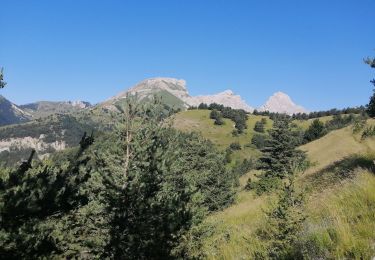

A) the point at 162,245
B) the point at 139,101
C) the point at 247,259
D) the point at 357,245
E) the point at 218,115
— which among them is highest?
the point at 218,115

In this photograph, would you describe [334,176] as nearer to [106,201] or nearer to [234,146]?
[106,201]

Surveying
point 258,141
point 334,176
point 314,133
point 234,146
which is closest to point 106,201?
point 334,176

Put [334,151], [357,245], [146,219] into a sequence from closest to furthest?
[357,245]
[146,219]
[334,151]

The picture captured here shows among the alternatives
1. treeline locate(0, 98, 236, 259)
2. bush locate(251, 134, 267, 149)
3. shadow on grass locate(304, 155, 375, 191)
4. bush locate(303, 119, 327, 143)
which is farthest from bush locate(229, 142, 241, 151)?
treeline locate(0, 98, 236, 259)

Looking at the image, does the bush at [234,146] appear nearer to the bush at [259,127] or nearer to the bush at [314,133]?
the bush at [259,127]

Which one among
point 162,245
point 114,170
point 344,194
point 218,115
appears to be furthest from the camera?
point 218,115

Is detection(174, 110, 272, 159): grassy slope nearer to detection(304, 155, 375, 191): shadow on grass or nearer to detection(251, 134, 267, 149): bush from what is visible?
detection(251, 134, 267, 149): bush

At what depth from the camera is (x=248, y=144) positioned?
15862 centimetres

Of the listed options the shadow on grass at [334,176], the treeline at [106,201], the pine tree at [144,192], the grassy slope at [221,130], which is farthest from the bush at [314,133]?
the pine tree at [144,192]

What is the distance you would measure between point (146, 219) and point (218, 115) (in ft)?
610

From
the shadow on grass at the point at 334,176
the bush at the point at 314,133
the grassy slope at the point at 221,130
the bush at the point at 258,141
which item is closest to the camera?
the shadow on grass at the point at 334,176

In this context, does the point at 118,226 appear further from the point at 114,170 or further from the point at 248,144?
the point at 248,144

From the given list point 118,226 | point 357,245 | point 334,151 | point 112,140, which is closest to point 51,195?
point 357,245

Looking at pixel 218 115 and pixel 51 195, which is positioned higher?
pixel 218 115
